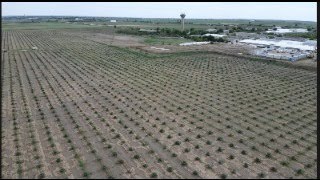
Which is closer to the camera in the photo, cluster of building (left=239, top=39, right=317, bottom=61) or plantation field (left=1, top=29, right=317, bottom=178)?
plantation field (left=1, top=29, right=317, bottom=178)

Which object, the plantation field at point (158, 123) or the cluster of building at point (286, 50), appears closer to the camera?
the plantation field at point (158, 123)

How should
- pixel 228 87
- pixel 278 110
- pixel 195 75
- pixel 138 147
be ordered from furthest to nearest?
pixel 195 75 → pixel 228 87 → pixel 278 110 → pixel 138 147

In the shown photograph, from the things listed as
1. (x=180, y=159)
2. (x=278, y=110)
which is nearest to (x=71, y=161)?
(x=180, y=159)

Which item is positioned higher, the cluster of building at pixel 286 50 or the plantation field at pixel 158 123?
the cluster of building at pixel 286 50

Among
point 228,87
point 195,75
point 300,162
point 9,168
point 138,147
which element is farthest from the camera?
point 195,75

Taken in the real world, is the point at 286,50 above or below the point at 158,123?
above

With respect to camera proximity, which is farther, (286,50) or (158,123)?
(286,50)

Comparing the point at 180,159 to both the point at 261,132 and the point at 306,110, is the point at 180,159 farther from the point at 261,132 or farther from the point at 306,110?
the point at 306,110

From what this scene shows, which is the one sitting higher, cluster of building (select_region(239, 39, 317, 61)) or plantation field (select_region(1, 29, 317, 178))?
cluster of building (select_region(239, 39, 317, 61))
